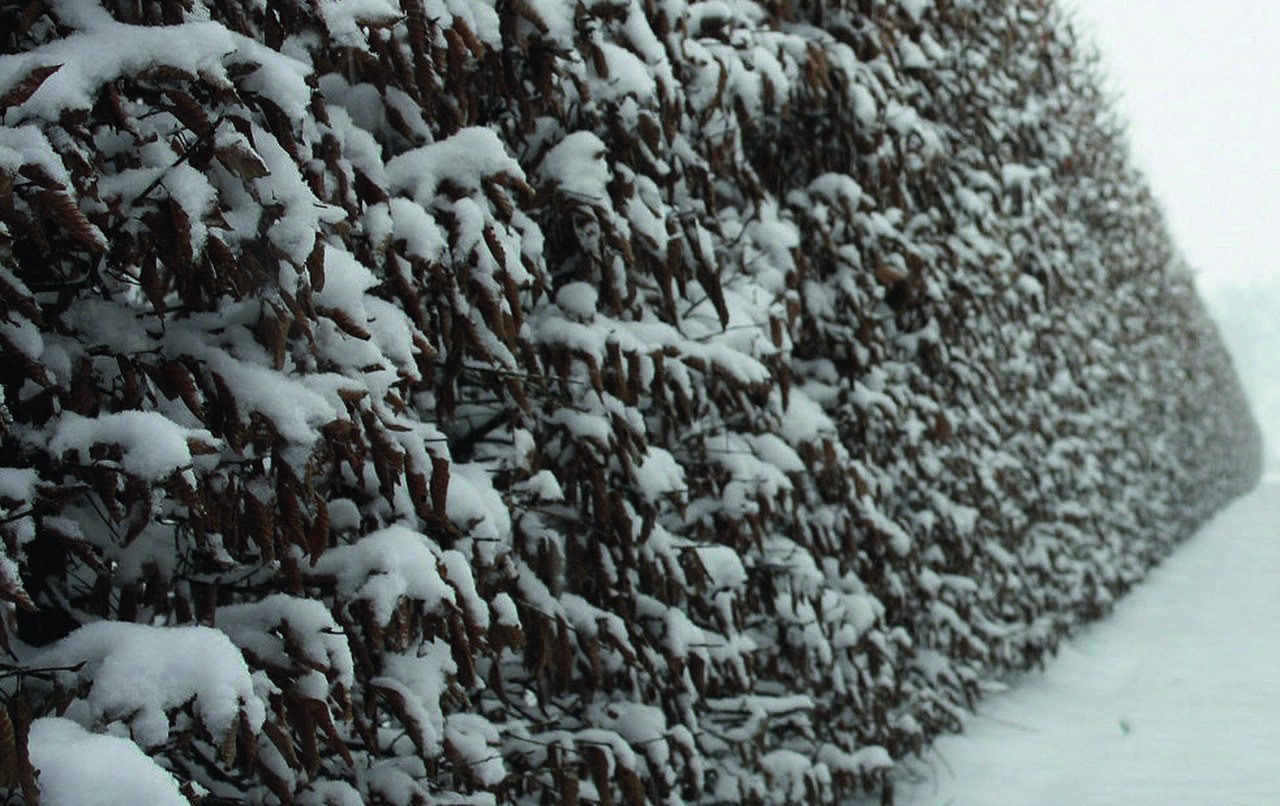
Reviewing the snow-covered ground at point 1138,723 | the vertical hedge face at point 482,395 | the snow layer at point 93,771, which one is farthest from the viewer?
the snow-covered ground at point 1138,723

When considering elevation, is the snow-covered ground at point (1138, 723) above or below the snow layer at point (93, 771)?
below

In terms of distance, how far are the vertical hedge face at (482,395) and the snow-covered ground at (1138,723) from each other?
25 cm

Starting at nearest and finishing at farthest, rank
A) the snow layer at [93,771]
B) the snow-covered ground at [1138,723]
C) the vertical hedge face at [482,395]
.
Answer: the snow layer at [93,771] → the vertical hedge face at [482,395] → the snow-covered ground at [1138,723]

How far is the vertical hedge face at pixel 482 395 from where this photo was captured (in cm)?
128

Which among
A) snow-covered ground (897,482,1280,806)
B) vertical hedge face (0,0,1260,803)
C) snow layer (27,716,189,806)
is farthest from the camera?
snow-covered ground (897,482,1280,806)

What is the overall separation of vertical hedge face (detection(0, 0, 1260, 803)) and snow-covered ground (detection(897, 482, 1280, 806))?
0.25m

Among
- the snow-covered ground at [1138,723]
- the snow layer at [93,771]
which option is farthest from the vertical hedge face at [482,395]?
the snow-covered ground at [1138,723]

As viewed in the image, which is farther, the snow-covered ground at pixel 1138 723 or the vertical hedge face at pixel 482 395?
the snow-covered ground at pixel 1138 723

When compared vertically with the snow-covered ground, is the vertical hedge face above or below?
above

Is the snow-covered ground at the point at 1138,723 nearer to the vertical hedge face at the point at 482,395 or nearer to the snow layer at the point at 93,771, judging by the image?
the vertical hedge face at the point at 482,395

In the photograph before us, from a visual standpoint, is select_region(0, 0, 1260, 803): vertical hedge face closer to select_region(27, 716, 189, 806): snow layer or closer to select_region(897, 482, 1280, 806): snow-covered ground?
select_region(27, 716, 189, 806): snow layer

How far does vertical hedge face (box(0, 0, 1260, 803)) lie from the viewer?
1.28 metres

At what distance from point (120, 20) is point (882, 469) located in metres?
2.88

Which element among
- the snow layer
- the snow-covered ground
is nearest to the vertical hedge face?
the snow layer
